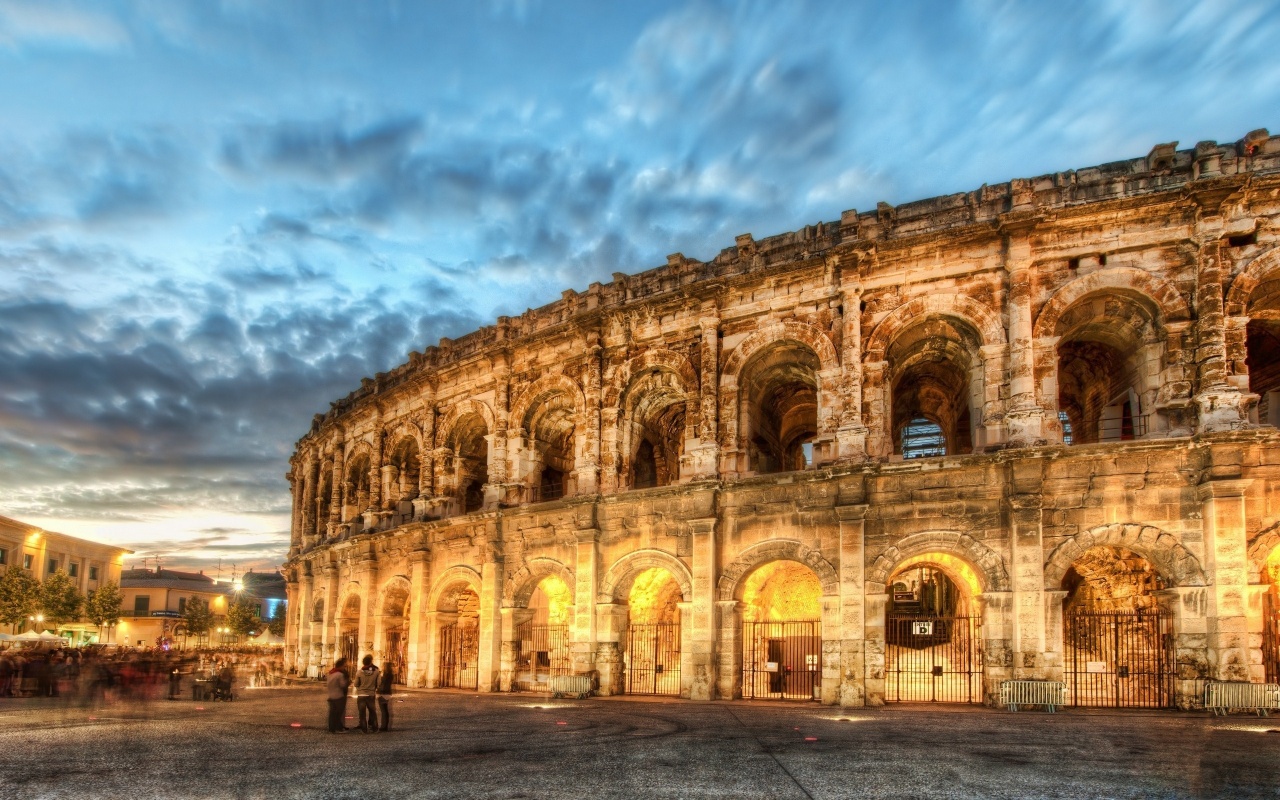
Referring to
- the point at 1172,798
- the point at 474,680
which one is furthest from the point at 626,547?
the point at 1172,798

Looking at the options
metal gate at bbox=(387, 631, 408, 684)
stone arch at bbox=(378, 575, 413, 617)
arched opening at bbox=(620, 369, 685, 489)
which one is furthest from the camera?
metal gate at bbox=(387, 631, 408, 684)

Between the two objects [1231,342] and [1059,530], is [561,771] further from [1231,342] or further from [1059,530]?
[1231,342]

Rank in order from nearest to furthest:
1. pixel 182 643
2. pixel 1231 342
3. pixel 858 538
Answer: pixel 1231 342
pixel 858 538
pixel 182 643

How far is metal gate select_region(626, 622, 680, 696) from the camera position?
2128 centimetres

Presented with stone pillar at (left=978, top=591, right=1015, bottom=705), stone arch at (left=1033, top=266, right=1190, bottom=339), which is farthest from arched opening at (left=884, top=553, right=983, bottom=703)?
stone arch at (left=1033, top=266, right=1190, bottom=339)

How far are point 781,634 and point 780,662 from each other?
1811 millimetres

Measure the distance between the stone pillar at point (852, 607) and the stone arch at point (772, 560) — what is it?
30cm

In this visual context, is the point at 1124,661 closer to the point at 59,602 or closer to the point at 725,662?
the point at 725,662

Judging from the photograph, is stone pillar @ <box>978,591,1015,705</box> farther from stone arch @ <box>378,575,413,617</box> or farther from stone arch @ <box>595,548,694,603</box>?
stone arch @ <box>378,575,413,617</box>

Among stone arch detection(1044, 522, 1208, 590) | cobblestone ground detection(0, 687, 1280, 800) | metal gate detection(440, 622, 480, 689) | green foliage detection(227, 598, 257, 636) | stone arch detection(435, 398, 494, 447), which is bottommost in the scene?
green foliage detection(227, 598, 257, 636)

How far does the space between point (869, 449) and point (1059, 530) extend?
361 cm

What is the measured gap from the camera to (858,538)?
17.5 metres

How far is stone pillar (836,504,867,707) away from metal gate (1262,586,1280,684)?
6.28 metres

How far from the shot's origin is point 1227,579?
1495 cm
